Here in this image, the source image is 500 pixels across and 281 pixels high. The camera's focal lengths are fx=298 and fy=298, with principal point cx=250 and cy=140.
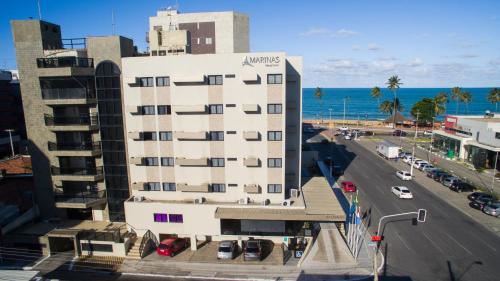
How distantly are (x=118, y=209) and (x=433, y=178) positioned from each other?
6199 cm

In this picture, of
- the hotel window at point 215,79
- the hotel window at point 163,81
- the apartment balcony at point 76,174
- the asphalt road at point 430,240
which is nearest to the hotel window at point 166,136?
the hotel window at point 163,81

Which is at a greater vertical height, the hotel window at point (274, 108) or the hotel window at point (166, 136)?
the hotel window at point (274, 108)

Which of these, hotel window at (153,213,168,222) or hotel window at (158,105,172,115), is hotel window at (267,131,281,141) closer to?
hotel window at (158,105,172,115)

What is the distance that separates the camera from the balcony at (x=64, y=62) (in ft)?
131

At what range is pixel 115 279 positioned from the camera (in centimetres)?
3359

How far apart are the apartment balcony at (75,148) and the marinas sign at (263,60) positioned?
78.1ft

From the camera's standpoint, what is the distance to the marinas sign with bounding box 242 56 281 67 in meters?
36.3

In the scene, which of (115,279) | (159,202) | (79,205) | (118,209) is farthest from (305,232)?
(79,205)

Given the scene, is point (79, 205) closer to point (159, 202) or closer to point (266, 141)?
point (159, 202)

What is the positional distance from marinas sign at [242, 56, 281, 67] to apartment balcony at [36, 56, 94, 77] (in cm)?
2105

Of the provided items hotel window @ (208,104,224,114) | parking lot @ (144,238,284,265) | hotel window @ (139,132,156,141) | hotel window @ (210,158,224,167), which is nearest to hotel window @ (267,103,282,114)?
hotel window @ (208,104,224,114)

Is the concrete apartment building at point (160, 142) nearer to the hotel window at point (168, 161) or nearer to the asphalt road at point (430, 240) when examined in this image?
the hotel window at point (168, 161)

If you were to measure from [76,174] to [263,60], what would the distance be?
30475 millimetres

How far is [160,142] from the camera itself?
3978 centimetres
